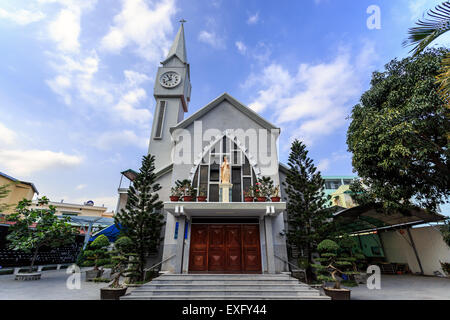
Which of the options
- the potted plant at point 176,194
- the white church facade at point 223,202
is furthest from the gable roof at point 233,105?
the potted plant at point 176,194

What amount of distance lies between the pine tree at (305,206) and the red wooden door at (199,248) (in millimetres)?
3718

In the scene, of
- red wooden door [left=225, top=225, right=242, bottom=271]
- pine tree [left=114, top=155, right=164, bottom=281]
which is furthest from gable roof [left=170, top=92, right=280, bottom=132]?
red wooden door [left=225, top=225, right=242, bottom=271]

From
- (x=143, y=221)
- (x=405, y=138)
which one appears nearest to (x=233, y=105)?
(x=143, y=221)

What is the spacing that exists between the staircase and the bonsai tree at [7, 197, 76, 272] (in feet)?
19.4

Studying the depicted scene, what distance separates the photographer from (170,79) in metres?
16.7

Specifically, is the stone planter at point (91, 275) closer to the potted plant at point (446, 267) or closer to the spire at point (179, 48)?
the spire at point (179, 48)

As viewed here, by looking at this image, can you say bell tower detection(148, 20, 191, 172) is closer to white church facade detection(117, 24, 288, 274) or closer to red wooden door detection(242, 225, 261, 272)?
white church facade detection(117, 24, 288, 274)

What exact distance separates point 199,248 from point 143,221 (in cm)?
290

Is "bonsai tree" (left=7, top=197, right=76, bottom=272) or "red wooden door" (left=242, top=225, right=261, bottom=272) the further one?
"bonsai tree" (left=7, top=197, right=76, bottom=272)

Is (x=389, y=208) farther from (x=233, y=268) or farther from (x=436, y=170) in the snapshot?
(x=233, y=268)

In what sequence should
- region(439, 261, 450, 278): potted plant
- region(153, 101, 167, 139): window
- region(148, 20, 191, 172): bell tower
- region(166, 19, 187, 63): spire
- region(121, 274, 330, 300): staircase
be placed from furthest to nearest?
region(166, 19, 187, 63): spire < region(153, 101, 167, 139): window < region(148, 20, 191, 172): bell tower < region(439, 261, 450, 278): potted plant < region(121, 274, 330, 300): staircase

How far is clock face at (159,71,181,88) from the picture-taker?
16.3 m
